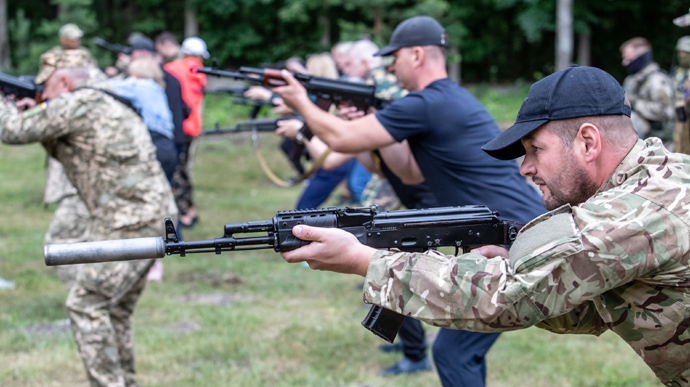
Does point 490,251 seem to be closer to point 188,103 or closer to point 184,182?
point 188,103

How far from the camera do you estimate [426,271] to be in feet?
7.34

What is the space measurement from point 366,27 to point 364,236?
28173 mm

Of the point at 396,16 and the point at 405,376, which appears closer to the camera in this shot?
the point at 405,376

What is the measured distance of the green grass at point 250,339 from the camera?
17.6ft

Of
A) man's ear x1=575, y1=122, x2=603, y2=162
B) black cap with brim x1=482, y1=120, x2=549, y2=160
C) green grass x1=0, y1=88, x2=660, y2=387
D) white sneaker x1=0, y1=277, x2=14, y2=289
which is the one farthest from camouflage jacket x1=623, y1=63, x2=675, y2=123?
white sneaker x1=0, y1=277, x2=14, y2=289

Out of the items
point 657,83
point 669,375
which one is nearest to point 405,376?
point 669,375

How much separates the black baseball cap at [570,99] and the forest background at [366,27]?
2537 cm

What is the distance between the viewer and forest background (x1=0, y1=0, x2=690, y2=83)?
28.2 meters

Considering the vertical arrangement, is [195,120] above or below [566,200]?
below

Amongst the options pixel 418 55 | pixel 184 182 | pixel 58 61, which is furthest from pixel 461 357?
pixel 184 182

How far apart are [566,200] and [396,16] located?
26883mm

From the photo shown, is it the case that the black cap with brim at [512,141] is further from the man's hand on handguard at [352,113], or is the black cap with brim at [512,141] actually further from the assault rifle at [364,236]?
the man's hand on handguard at [352,113]

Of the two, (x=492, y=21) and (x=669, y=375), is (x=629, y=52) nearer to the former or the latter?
(x=669, y=375)

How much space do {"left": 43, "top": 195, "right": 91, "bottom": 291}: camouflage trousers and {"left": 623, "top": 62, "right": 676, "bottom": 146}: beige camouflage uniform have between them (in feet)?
21.3
